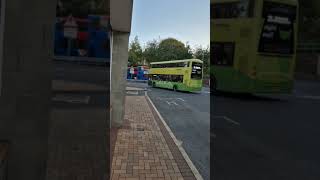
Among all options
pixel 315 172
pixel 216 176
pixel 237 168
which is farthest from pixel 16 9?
pixel 315 172

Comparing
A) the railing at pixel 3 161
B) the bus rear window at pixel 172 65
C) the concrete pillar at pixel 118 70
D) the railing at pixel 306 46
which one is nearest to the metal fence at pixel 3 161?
the railing at pixel 3 161

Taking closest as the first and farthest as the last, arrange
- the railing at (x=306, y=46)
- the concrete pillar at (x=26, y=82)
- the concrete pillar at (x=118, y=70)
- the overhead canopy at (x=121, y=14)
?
the concrete pillar at (x=26, y=82) → the overhead canopy at (x=121, y=14) → the railing at (x=306, y=46) → the concrete pillar at (x=118, y=70)

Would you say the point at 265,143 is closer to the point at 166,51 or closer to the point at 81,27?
the point at 81,27

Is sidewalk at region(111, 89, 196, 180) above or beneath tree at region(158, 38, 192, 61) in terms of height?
beneath

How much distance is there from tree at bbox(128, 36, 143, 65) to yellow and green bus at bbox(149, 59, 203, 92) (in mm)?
33841

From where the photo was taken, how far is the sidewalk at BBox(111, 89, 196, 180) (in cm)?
588

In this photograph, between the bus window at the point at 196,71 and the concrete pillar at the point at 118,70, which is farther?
the bus window at the point at 196,71

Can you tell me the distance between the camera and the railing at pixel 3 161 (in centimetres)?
345

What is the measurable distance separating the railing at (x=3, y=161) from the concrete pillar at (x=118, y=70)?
21.9ft

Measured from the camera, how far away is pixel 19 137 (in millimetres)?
3832

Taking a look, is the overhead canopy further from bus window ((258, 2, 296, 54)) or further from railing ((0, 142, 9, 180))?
railing ((0, 142, 9, 180))

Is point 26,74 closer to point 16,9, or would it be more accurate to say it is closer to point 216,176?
point 16,9

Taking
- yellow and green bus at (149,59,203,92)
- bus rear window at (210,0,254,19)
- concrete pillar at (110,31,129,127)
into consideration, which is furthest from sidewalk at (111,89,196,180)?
yellow and green bus at (149,59,203,92)

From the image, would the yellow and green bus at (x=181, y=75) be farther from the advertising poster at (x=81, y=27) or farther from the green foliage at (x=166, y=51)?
the green foliage at (x=166, y=51)
